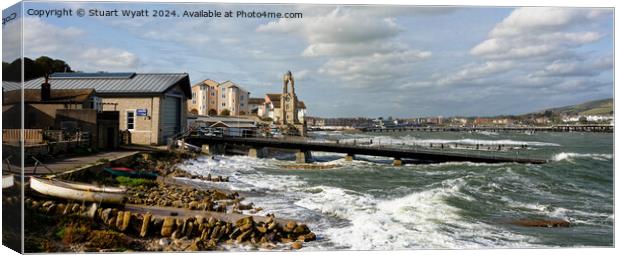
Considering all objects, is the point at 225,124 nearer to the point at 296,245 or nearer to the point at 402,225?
the point at 402,225

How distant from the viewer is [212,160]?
17.9 m

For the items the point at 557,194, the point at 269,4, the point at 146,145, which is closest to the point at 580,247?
the point at 557,194

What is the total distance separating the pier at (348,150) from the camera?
2283cm

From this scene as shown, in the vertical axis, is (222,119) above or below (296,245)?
above

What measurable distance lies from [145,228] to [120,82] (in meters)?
5.73

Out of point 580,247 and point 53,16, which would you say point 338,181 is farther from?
point 53,16

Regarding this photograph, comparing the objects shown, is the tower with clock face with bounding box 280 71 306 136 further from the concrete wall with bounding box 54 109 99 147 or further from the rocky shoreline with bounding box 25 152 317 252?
the concrete wall with bounding box 54 109 99 147

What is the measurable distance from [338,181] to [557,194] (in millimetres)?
6155

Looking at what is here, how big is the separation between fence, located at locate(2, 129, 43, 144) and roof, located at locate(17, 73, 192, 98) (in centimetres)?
247

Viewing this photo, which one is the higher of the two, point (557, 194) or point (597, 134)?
point (597, 134)

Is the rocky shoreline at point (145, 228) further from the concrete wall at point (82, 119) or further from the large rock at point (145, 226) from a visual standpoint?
the concrete wall at point (82, 119)

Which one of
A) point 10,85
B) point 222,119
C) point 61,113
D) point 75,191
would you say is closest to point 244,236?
point 75,191

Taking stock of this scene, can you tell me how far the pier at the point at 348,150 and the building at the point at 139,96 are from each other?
7.25 meters

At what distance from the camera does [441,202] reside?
487 inches
